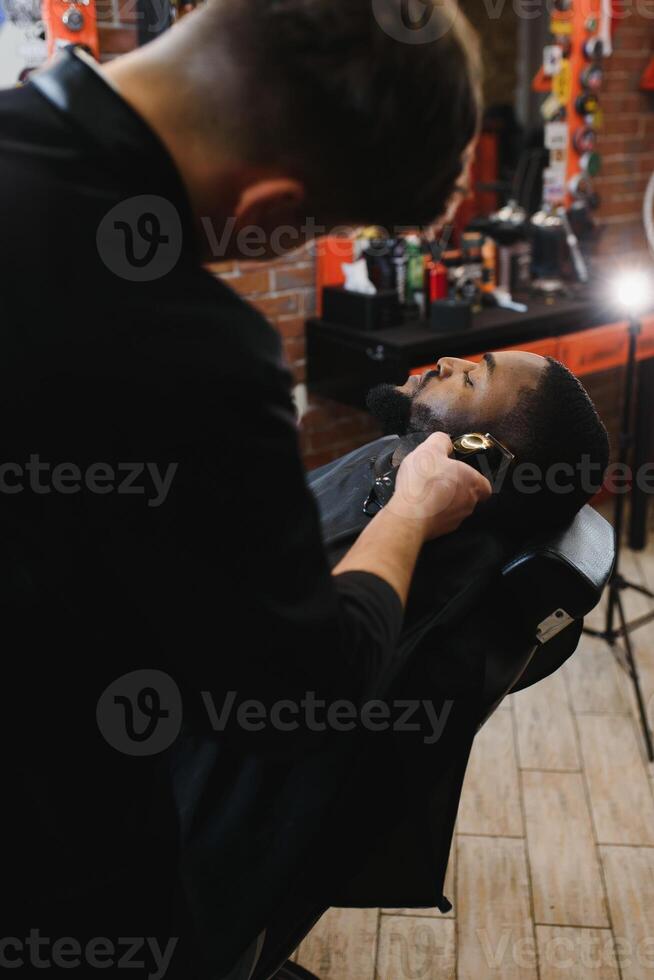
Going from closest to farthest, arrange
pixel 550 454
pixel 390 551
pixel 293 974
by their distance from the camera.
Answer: pixel 390 551 → pixel 550 454 → pixel 293 974

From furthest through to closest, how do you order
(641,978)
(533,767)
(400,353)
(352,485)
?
(400,353) → (533,767) → (641,978) → (352,485)

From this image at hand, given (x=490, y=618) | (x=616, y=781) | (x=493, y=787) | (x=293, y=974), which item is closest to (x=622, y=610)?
(x=616, y=781)

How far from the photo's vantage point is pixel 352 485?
150 centimetres

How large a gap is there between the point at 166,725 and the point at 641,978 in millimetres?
1276

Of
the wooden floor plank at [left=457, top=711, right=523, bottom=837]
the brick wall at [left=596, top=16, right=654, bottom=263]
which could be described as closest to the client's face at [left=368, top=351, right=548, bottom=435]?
the wooden floor plank at [left=457, top=711, right=523, bottom=837]

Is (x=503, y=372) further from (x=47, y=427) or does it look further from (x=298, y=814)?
(x=47, y=427)

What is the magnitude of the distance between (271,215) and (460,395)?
698 millimetres

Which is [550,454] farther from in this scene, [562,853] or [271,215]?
[562,853]

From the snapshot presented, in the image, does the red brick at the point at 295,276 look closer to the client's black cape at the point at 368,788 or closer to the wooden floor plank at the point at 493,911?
the wooden floor plank at the point at 493,911

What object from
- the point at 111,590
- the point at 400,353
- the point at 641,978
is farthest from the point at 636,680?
the point at 111,590

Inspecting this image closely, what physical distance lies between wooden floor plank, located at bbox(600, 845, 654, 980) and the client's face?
1.08 meters

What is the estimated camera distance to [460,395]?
141 centimetres

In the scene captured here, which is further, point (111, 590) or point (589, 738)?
point (589, 738)

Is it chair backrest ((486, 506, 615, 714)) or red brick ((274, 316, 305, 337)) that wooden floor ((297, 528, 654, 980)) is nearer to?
chair backrest ((486, 506, 615, 714))
